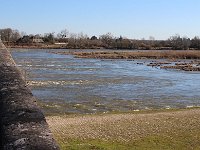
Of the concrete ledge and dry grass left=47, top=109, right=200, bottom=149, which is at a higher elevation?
the concrete ledge

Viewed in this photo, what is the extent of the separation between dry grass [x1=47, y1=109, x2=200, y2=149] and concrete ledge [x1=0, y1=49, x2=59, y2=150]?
9.54 m

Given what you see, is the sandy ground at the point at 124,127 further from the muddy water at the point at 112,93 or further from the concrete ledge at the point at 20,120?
the concrete ledge at the point at 20,120

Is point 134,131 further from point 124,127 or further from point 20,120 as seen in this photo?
point 20,120

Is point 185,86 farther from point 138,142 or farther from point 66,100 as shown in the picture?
point 138,142

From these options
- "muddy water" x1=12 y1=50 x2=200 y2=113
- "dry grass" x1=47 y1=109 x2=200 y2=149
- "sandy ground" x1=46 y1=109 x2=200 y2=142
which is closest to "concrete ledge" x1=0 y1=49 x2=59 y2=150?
"dry grass" x1=47 y1=109 x2=200 y2=149

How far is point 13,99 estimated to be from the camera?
3795mm

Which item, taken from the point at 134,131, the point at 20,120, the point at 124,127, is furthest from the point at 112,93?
the point at 20,120

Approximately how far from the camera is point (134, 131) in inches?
698

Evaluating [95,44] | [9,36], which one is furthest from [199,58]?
[9,36]

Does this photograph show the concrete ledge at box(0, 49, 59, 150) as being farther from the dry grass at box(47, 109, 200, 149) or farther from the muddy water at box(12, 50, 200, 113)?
the muddy water at box(12, 50, 200, 113)

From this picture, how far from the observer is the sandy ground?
1683 centimetres

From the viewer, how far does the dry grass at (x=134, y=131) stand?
50.9 feet

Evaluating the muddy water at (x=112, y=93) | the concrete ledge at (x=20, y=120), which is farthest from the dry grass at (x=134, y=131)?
the concrete ledge at (x=20, y=120)

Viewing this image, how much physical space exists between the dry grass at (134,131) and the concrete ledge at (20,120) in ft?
31.3
